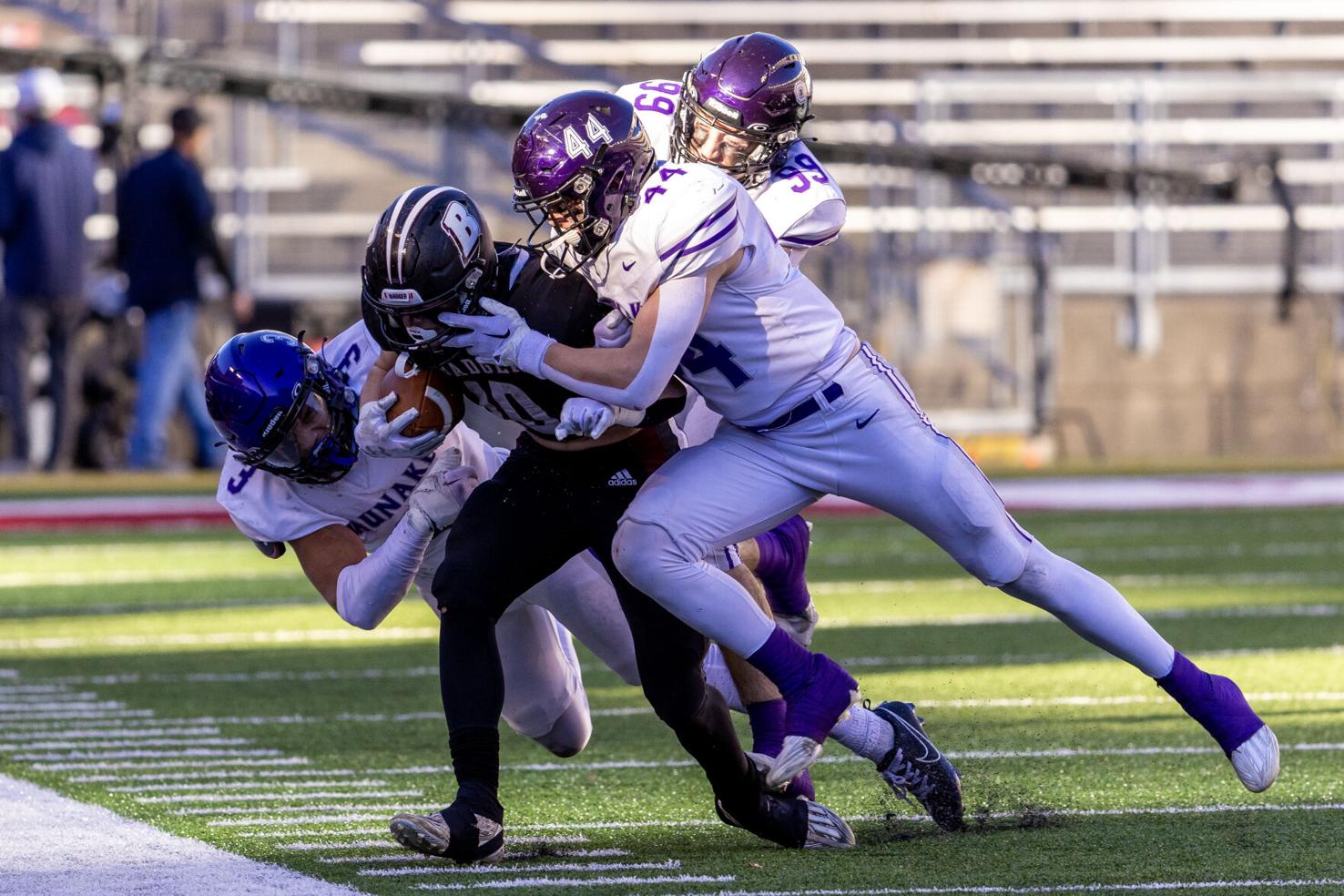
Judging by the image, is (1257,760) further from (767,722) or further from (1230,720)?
(767,722)

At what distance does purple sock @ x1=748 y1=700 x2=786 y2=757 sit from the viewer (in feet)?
15.5

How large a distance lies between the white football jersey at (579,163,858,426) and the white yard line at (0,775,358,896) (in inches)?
46.7

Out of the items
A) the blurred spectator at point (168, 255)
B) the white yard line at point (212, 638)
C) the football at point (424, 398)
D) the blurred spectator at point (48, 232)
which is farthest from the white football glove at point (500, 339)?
the blurred spectator at point (48, 232)

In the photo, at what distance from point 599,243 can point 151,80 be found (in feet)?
38.3

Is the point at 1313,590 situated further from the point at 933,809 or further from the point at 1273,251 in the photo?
the point at 1273,251

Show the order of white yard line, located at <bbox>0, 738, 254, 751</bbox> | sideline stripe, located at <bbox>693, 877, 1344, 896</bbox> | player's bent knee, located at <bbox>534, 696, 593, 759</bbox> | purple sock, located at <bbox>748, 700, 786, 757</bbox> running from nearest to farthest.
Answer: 1. sideline stripe, located at <bbox>693, 877, 1344, 896</bbox>
2. purple sock, located at <bbox>748, 700, 786, 757</bbox>
3. player's bent knee, located at <bbox>534, 696, 593, 759</bbox>
4. white yard line, located at <bbox>0, 738, 254, 751</bbox>

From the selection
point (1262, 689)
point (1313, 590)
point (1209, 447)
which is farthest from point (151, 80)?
point (1262, 689)

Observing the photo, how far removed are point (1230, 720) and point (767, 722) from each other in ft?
3.04

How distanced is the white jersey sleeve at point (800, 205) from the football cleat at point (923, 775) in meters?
1.14

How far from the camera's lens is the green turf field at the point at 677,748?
4031 mm

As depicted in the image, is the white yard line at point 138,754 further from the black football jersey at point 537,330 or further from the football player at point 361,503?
the black football jersey at point 537,330

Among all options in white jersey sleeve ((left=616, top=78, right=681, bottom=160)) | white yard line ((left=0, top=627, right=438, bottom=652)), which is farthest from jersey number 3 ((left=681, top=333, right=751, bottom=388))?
white yard line ((left=0, top=627, right=438, bottom=652))

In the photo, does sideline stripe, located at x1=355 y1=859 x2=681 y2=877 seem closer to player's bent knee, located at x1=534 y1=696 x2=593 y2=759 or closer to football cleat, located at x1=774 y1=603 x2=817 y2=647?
player's bent knee, located at x1=534 y1=696 x2=593 y2=759

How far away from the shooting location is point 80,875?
391 cm
